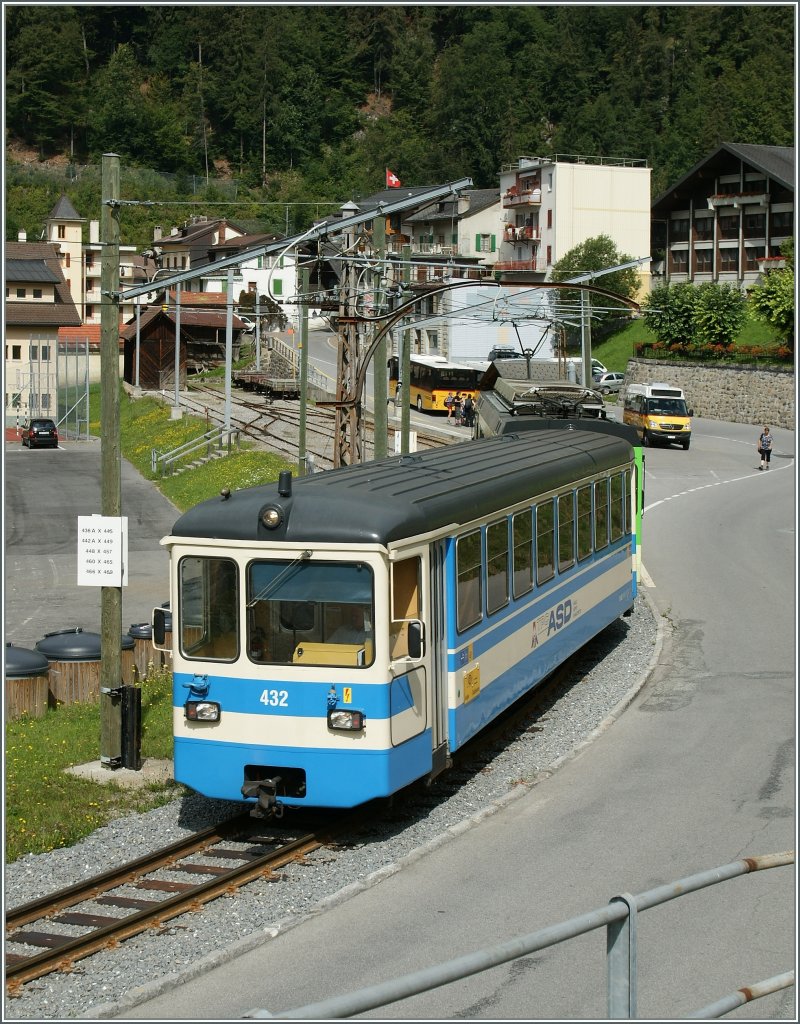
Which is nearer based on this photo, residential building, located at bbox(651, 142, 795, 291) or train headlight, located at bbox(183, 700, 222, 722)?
train headlight, located at bbox(183, 700, 222, 722)

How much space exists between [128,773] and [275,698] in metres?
3.30

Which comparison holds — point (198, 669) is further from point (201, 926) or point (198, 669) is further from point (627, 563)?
point (627, 563)

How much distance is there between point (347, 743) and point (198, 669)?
141 centimetres

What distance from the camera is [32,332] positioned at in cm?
7400

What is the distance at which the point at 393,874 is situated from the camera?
10.6 m

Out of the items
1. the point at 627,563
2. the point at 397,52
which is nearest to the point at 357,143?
the point at 397,52

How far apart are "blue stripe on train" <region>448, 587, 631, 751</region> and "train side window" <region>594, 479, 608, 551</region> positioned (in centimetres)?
87

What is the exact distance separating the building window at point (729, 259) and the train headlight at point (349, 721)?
72244mm

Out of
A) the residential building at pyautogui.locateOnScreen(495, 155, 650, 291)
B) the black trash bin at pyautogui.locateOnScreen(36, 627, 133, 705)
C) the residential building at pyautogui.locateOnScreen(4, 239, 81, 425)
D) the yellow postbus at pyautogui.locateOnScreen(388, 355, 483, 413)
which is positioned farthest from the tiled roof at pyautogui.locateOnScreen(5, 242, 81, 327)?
the black trash bin at pyautogui.locateOnScreen(36, 627, 133, 705)

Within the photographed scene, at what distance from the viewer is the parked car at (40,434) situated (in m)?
60.4

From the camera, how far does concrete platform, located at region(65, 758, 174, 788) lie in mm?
13406

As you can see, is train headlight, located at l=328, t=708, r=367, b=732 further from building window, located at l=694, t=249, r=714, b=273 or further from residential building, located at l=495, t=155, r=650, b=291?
residential building, located at l=495, t=155, r=650, b=291

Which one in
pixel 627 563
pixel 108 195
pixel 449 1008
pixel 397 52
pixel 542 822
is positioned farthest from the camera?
pixel 397 52

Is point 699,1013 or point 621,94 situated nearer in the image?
point 699,1013
